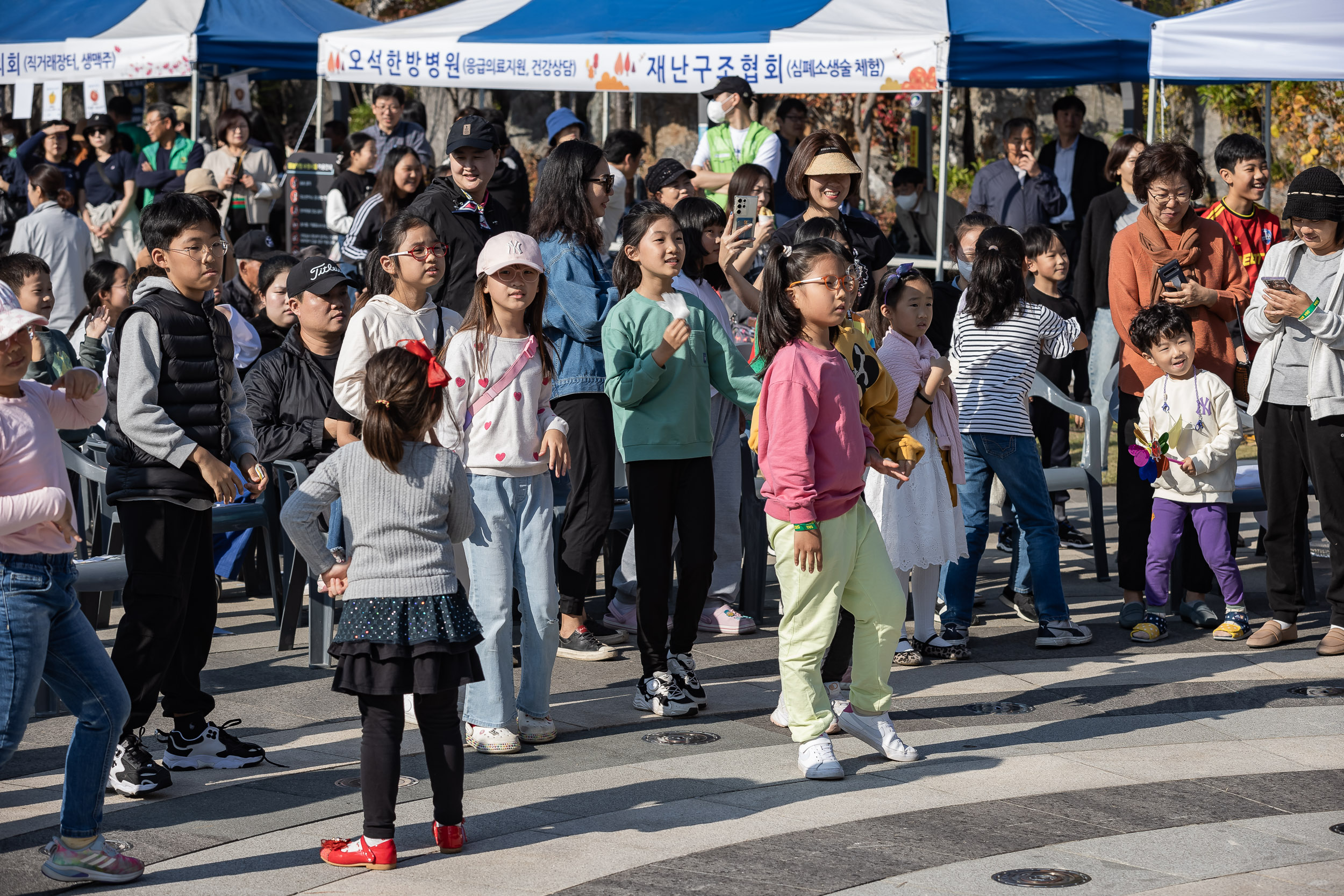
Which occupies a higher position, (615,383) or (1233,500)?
(615,383)

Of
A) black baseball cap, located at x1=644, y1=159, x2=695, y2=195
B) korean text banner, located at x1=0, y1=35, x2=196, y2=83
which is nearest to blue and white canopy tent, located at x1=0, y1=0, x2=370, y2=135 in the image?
korean text banner, located at x1=0, y1=35, x2=196, y2=83

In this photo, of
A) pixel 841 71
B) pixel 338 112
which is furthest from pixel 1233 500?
pixel 338 112

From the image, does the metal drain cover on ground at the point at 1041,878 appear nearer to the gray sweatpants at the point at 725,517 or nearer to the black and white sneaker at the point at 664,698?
the black and white sneaker at the point at 664,698

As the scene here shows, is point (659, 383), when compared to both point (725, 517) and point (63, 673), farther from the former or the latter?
point (63, 673)

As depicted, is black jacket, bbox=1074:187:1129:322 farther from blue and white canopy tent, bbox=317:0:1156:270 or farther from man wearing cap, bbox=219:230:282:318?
man wearing cap, bbox=219:230:282:318

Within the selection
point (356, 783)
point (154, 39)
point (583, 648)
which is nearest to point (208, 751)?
point (356, 783)

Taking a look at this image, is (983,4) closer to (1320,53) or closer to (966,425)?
(1320,53)

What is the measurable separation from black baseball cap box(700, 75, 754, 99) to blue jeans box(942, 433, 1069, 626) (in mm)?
4863

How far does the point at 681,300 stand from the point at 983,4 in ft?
22.1

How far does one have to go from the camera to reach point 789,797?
5.11 metres

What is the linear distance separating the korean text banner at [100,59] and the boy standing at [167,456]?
10981 mm

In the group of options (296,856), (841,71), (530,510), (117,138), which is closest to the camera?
(296,856)

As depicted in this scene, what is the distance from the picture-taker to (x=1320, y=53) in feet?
31.3

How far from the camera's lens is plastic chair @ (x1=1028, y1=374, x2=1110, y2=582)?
8578 millimetres
